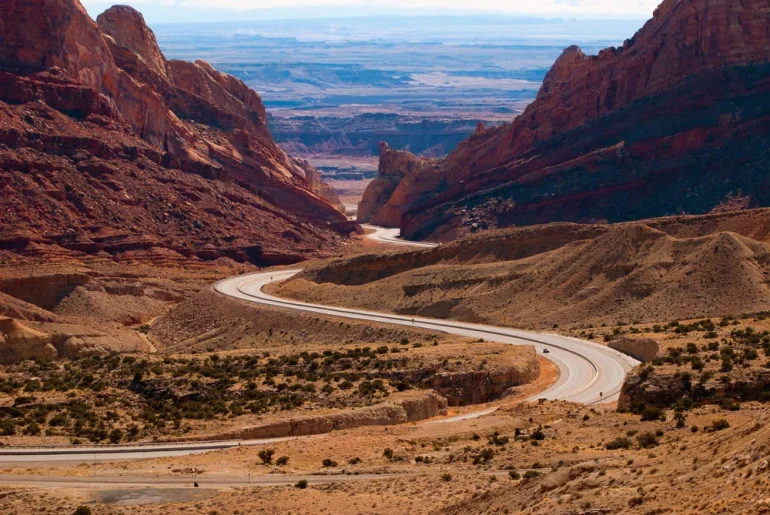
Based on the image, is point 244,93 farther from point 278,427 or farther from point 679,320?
point 278,427

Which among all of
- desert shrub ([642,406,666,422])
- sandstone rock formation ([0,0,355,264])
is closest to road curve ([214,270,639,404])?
desert shrub ([642,406,666,422])

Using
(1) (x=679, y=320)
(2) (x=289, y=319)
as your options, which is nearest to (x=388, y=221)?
(2) (x=289, y=319)

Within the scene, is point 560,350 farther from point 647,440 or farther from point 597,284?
point 647,440

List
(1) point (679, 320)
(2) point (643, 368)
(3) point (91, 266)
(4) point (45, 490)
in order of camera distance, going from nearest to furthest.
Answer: (4) point (45, 490) → (2) point (643, 368) → (1) point (679, 320) → (3) point (91, 266)

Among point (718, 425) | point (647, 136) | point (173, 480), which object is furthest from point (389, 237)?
point (718, 425)

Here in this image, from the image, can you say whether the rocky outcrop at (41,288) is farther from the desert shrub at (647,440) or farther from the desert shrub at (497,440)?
the desert shrub at (647,440)

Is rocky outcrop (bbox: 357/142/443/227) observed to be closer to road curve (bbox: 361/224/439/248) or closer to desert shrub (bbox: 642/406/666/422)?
road curve (bbox: 361/224/439/248)

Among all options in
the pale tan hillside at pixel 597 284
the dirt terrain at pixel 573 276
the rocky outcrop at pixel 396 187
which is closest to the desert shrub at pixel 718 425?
the dirt terrain at pixel 573 276
